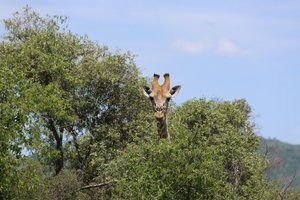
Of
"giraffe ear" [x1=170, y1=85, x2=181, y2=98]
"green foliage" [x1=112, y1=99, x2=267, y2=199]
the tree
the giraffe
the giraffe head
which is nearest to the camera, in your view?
"green foliage" [x1=112, y1=99, x2=267, y2=199]

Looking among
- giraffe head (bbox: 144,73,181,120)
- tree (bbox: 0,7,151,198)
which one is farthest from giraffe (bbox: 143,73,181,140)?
tree (bbox: 0,7,151,198)

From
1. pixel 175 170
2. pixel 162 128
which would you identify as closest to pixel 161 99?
pixel 162 128

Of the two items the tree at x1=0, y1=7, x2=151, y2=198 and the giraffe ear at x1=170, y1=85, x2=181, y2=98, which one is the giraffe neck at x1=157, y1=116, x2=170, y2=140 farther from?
the tree at x1=0, y1=7, x2=151, y2=198

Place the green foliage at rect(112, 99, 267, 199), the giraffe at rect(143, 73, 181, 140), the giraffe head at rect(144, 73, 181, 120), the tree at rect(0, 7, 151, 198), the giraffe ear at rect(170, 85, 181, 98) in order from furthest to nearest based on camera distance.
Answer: the tree at rect(0, 7, 151, 198) < the giraffe ear at rect(170, 85, 181, 98) < the giraffe head at rect(144, 73, 181, 120) < the giraffe at rect(143, 73, 181, 140) < the green foliage at rect(112, 99, 267, 199)

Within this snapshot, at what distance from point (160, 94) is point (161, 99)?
26 centimetres

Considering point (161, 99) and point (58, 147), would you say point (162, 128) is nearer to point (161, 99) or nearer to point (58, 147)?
point (161, 99)

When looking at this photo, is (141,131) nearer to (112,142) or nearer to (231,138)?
(112,142)

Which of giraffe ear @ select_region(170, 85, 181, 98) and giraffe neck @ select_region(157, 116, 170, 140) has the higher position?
giraffe ear @ select_region(170, 85, 181, 98)

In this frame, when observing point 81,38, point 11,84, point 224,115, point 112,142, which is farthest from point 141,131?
point 11,84

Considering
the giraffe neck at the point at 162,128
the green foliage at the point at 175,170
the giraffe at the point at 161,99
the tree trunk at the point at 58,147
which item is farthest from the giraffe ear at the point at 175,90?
the tree trunk at the point at 58,147

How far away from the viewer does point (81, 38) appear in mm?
41469

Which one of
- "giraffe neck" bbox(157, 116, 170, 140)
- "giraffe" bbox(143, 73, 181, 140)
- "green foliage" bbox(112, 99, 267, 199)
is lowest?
"green foliage" bbox(112, 99, 267, 199)

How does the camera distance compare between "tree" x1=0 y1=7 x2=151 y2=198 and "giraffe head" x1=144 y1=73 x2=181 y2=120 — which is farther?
"tree" x1=0 y1=7 x2=151 y2=198

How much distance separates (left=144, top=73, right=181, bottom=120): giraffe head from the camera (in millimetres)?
27297
